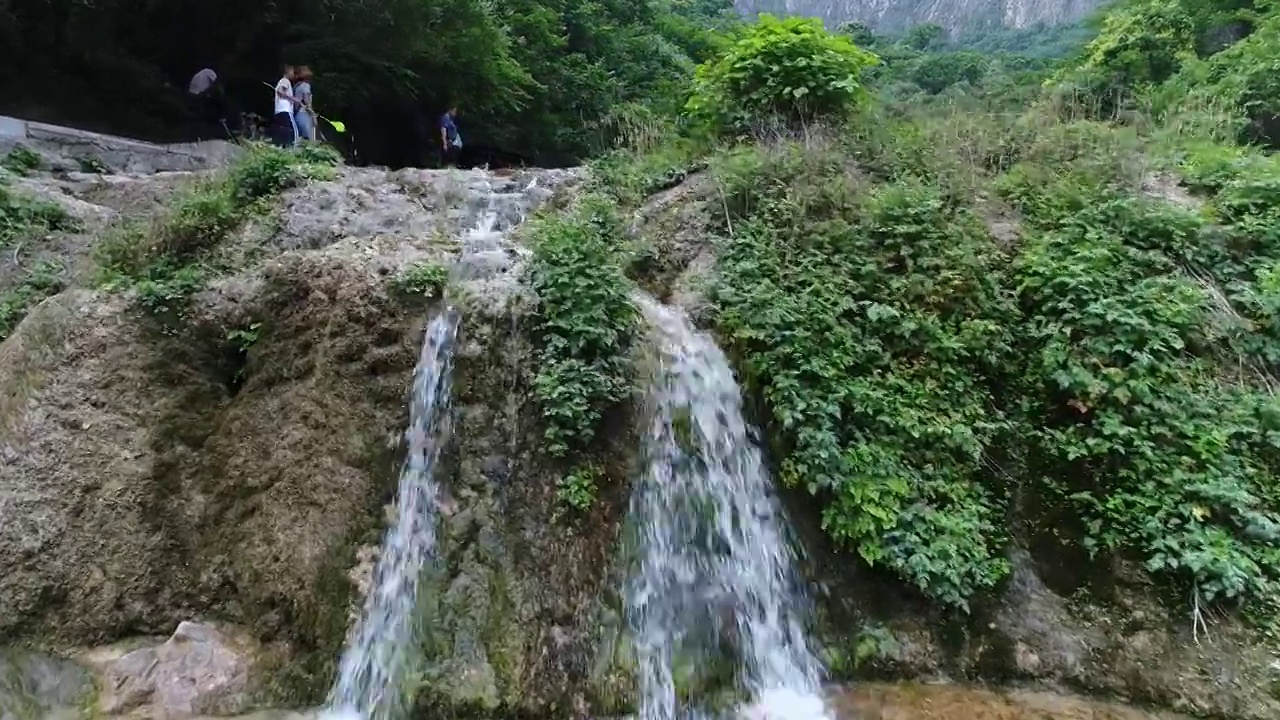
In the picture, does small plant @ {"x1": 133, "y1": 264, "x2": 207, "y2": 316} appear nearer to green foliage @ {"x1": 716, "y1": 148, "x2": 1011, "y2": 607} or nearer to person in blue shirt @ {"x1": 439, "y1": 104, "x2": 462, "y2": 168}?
green foliage @ {"x1": 716, "y1": 148, "x2": 1011, "y2": 607}

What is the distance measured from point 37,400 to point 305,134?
6689 mm

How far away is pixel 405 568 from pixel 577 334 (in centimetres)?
203

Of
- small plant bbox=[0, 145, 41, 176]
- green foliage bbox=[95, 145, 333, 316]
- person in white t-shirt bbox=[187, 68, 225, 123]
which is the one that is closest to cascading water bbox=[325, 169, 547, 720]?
green foliage bbox=[95, 145, 333, 316]

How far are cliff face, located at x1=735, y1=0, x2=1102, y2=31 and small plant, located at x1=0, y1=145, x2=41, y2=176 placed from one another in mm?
39187

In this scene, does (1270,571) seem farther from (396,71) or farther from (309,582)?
(396,71)

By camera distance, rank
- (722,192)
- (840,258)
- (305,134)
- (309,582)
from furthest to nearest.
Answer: (305,134) < (722,192) < (840,258) < (309,582)

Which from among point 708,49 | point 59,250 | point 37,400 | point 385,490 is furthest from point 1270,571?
point 708,49

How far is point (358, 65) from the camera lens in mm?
14766

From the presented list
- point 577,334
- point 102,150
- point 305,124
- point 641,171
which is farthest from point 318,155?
point 577,334

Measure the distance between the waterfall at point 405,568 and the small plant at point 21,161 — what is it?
7935 millimetres

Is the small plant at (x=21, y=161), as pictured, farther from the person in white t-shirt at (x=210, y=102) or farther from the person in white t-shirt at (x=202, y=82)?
the person in white t-shirt at (x=210, y=102)

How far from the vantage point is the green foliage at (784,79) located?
28.8 ft

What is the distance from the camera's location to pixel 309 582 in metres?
5.54

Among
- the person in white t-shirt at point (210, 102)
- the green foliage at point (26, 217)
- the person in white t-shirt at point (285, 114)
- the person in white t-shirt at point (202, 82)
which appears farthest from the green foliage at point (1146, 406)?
the person in white t-shirt at point (210, 102)
